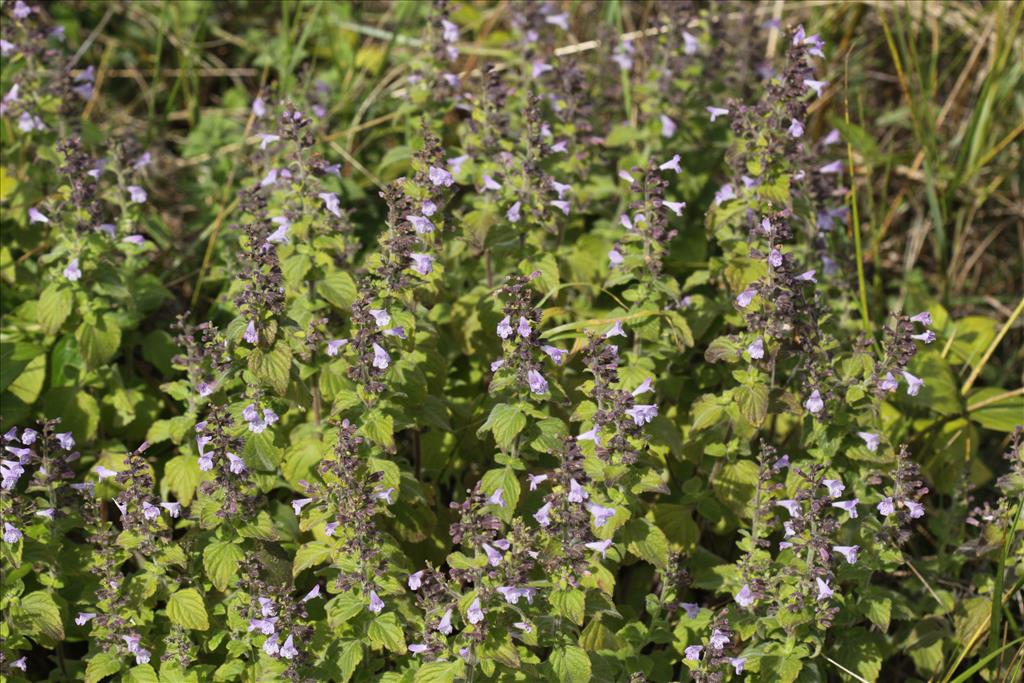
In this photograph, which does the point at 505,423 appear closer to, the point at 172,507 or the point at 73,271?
the point at 172,507

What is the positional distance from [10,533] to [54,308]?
1.24 metres

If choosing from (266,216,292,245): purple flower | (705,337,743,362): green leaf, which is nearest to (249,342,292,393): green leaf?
(266,216,292,245): purple flower

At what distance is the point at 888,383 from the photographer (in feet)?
14.8

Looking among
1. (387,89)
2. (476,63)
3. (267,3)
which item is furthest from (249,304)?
(267,3)

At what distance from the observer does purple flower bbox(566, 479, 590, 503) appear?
3.98 m

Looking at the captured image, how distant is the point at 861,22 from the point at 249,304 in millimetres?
5467

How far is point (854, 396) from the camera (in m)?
4.59

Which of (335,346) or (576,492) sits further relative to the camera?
(335,346)

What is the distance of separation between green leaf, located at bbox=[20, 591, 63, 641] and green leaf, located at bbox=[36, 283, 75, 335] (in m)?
1.25

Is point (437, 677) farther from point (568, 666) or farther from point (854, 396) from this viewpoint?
point (854, 396)

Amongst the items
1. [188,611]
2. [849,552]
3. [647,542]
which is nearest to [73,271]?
[188,611]

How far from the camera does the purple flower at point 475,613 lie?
3.79 m

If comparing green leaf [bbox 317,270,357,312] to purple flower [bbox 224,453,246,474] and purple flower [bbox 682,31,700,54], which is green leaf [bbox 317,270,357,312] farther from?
purple flower [bbox 682,31,700,54]

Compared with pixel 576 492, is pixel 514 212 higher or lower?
higher
